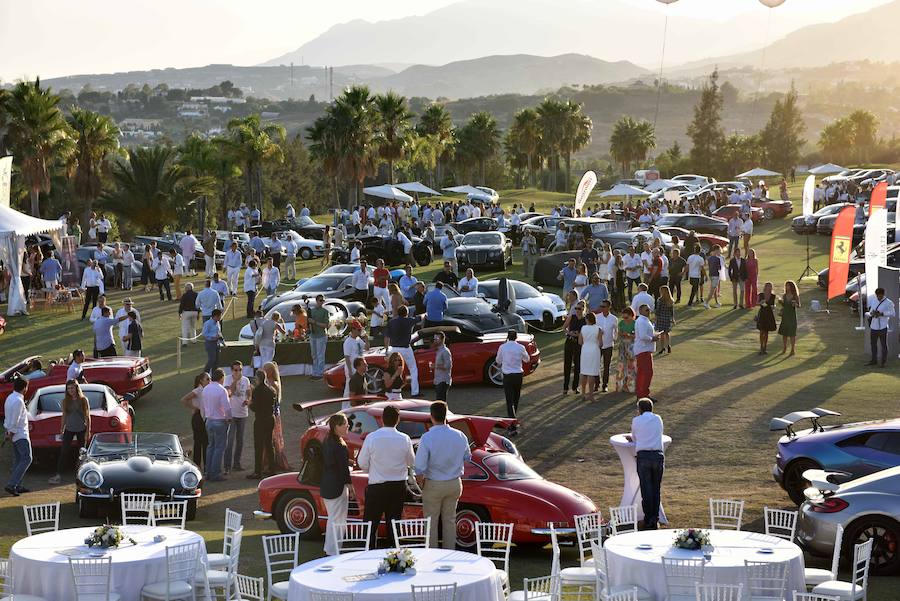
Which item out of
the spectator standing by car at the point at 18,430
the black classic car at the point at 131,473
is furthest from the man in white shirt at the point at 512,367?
the spectator standing by car at the point at 18,430

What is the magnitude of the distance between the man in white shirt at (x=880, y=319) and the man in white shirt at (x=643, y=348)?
6.34m

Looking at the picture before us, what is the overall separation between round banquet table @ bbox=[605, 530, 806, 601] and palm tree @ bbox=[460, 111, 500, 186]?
8725 centimetres

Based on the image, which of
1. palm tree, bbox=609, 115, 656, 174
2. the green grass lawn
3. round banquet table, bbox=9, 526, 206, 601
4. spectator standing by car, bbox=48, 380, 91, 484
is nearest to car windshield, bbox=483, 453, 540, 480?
the green grass lawn

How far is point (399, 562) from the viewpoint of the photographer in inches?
352

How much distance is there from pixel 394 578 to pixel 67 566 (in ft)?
8.62

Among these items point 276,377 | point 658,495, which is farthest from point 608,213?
point 658,495

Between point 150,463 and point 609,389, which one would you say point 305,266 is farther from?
point 150,463

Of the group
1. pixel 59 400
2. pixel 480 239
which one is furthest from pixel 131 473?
pixel 480 239

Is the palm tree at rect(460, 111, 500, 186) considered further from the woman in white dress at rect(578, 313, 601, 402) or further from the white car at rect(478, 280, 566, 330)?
the woman in white dress at rect(578, 313, 601, 402)

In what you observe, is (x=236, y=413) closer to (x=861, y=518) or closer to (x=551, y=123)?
(x=861, y=518)

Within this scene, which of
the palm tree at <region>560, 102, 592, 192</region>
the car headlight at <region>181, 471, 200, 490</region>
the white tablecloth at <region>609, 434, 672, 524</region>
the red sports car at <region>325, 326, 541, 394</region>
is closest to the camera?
the white tablecloth at <region>609, 434, 672, 524</region>

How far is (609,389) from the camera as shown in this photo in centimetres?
2277

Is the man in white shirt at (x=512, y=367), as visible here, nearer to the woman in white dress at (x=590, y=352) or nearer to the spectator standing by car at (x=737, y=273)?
the woman in white dress at (x=590, y=352)

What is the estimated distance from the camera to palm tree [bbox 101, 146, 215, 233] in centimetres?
5672
